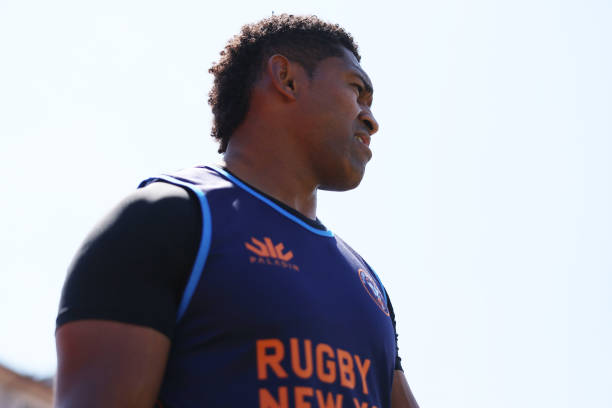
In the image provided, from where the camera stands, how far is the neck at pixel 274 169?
2.95 meters

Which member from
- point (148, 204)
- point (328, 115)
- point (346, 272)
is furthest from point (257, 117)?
point (148, 204)

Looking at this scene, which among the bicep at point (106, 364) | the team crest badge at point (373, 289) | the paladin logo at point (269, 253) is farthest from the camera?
the team crest badge at point (373, 289)

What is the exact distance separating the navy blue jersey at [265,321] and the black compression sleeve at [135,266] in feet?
0.20

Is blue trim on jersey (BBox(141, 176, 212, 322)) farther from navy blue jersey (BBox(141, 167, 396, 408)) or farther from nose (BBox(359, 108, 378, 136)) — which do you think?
nose (BBox(359, 108, 378, 136))

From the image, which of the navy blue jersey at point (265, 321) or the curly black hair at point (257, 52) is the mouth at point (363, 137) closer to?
the curly black hair at point (257, 52)

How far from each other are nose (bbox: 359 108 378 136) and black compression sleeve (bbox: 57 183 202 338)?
1.23m

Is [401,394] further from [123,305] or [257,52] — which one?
[257,52]

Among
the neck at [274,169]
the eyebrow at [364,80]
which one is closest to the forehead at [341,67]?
the eyebrow at [364,80]

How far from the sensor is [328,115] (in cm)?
314

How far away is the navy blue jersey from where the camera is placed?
Result: 216 cm

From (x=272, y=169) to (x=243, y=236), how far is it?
64 cm

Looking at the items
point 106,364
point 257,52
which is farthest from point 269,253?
point 257,52

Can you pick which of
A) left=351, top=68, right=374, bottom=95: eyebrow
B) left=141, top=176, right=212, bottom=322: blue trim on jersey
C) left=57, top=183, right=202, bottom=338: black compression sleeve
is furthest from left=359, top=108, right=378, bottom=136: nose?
left=57, top=183, right=202, bottom=338: black compression sleeve

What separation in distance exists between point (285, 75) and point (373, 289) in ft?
3.57
